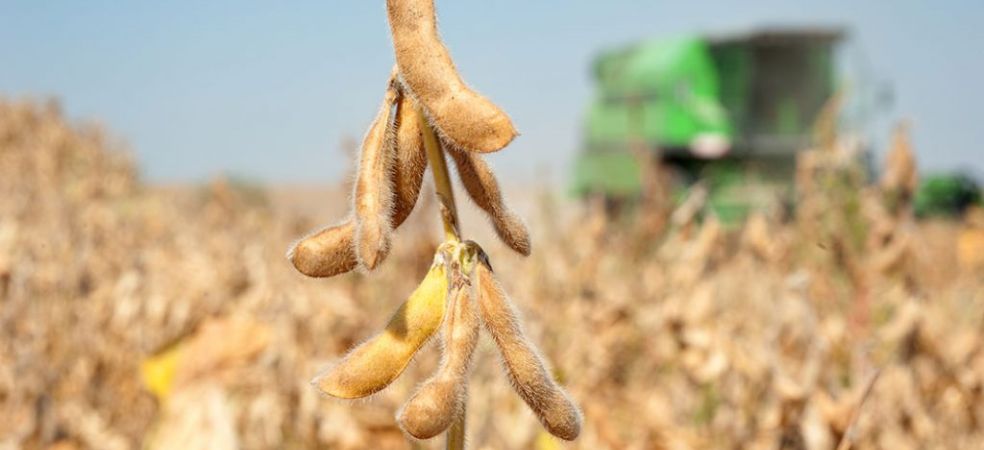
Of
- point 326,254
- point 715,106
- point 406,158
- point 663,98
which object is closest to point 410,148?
point 406,158

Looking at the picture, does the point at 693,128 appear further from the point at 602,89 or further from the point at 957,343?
the point at 957,343

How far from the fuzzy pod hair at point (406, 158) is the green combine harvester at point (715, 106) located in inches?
548

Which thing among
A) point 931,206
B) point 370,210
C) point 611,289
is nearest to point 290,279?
point 611,289

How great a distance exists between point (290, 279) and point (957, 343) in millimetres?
2598

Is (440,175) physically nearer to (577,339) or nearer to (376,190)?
(376,190)

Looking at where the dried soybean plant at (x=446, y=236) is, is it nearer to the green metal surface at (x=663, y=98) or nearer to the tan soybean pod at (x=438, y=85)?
the tan soybean pod at (x=438, y=85)

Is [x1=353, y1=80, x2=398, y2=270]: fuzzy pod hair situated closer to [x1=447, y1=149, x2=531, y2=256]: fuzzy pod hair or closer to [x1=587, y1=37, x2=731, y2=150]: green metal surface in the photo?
[x1=447, y1=149, x2=531, y2=256]: fuzzy pod hair

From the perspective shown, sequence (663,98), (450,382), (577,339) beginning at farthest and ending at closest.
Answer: (663,98) → (577,339) → (450,382)

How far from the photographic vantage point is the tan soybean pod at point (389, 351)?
96cm

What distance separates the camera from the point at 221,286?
465 cm

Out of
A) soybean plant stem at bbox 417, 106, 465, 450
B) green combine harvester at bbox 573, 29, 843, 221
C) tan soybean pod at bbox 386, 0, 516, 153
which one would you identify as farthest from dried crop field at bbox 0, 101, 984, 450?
green combine harvester at bbox 573, 29, 843, 221

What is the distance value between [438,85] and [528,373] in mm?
237

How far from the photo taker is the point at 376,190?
949mm

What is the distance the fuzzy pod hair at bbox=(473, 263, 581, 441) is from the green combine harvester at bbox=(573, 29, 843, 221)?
1395 cm
